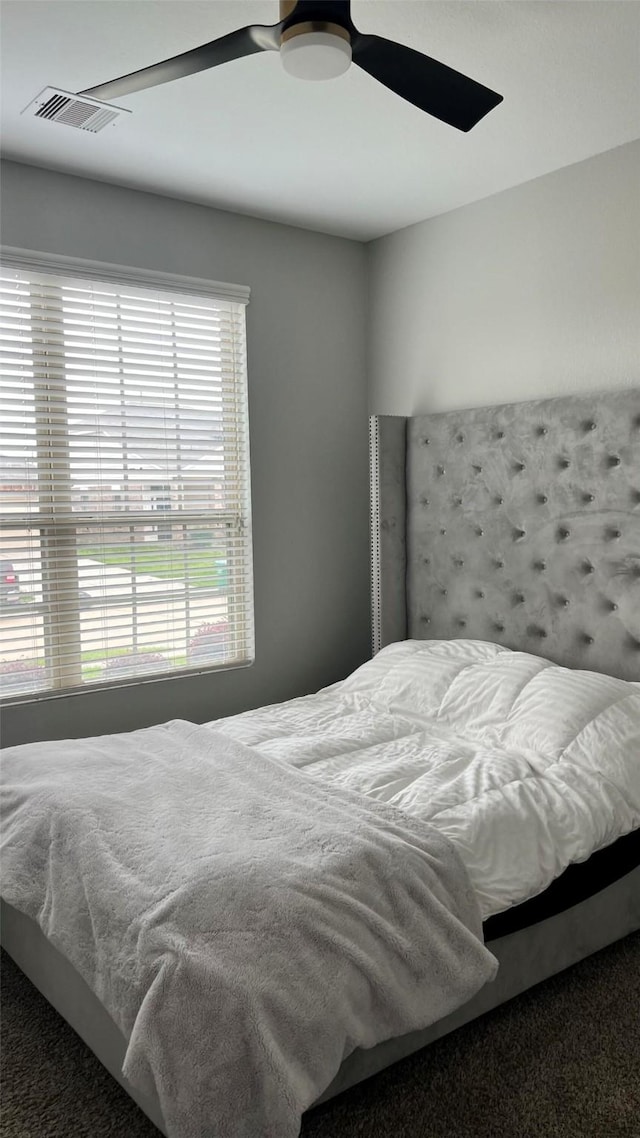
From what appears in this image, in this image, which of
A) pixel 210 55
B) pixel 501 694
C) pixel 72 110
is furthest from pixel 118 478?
pixel 210 55

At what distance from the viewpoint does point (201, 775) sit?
93.7 inches

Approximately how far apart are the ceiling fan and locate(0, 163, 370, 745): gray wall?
147cm

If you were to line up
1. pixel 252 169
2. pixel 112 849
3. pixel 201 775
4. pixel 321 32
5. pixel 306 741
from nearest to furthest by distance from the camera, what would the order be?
1. pixel 321 32
2. pixel 112 849
3. pixel 201 775
4. pixel 306 741
5. pixel 252 169

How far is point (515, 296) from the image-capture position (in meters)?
3.32

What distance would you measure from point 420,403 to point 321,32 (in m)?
2.26

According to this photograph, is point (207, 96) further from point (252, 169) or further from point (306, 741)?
point (306, 741)

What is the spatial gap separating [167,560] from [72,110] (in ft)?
5.45

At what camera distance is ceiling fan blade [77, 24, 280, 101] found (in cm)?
166

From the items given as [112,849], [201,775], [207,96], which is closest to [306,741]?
[201,775]

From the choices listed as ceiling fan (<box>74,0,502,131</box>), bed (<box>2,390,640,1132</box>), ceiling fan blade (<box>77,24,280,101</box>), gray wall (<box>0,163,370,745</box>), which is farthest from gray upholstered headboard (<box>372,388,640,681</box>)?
ceiling fan blade (<box>77,24,280,101</box>)

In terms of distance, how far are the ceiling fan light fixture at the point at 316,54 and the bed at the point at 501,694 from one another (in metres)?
1.61

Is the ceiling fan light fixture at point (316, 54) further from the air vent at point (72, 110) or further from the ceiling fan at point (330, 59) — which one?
the air vent at point (72, 110)

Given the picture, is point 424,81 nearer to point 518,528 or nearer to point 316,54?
point 316,54

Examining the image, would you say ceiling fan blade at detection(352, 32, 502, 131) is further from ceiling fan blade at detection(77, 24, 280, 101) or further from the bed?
the bed
